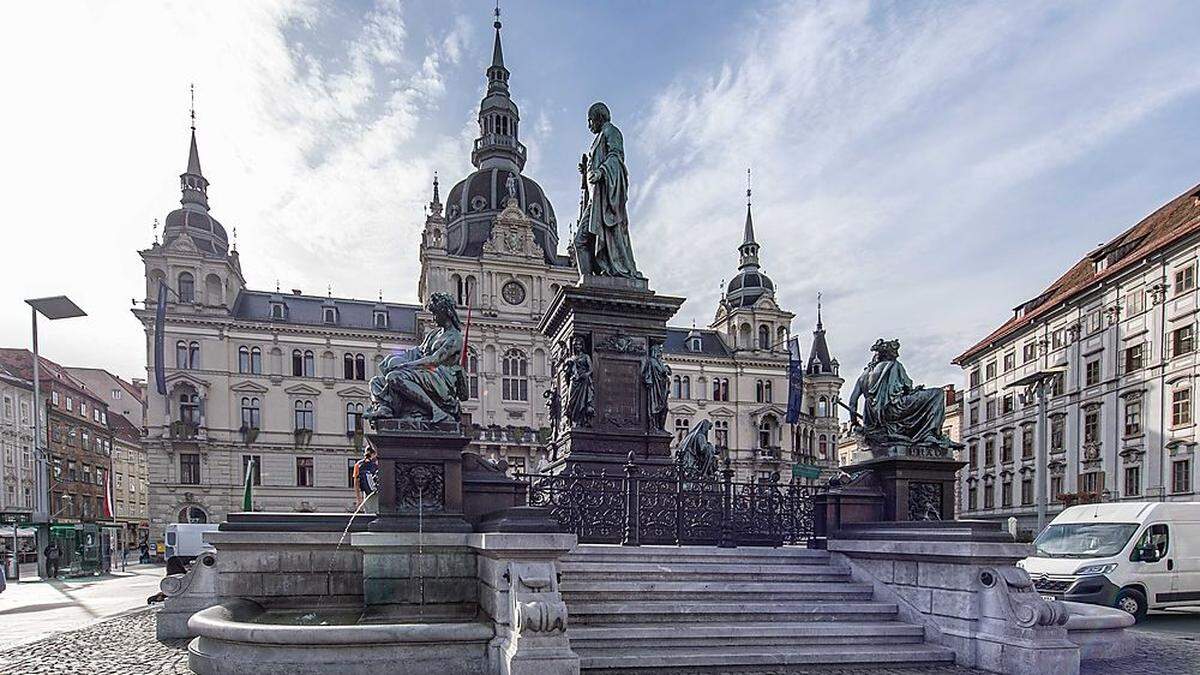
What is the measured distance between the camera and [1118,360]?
127 ft

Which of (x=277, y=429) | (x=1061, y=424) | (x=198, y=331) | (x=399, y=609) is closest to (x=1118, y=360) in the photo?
(x=1061, y=424)

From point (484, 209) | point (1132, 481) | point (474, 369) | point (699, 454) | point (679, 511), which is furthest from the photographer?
point (484, 209)

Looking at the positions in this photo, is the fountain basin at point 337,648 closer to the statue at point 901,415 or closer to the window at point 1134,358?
the statue at point 901,415

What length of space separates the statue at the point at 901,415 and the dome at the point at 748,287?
61.6 m

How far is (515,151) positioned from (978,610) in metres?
65.2

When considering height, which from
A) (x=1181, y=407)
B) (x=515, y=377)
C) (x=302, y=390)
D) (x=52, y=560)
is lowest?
(x=52, y=560)

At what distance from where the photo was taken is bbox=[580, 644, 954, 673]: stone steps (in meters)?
7.72

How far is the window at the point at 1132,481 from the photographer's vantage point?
118ft

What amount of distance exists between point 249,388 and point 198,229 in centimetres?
1422

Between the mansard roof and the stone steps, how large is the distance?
55625mm

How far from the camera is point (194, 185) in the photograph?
6134 centimetres

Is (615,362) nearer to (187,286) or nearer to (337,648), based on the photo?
(337,648)

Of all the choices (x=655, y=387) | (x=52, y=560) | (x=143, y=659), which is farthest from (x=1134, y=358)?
(x=52, y=560)

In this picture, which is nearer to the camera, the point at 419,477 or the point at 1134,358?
the point at 419,477
